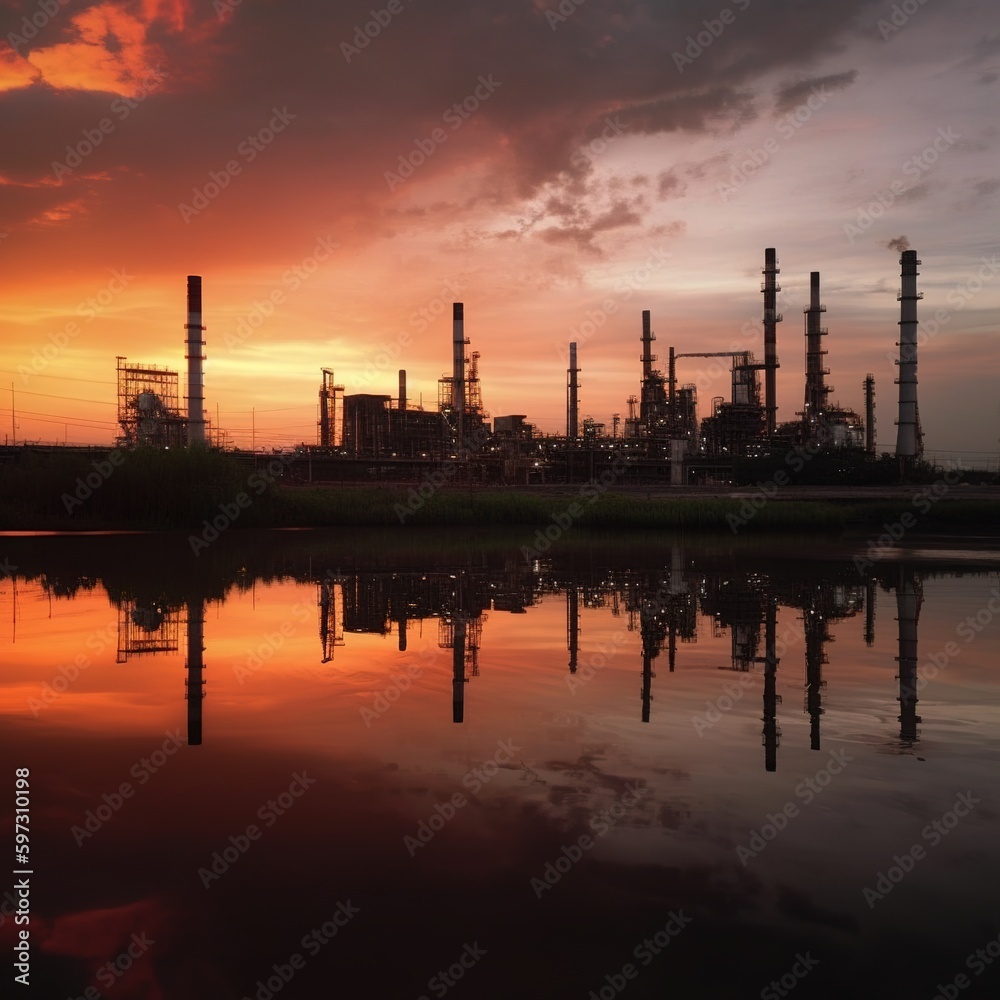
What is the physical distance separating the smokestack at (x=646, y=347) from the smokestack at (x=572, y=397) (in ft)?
19.3

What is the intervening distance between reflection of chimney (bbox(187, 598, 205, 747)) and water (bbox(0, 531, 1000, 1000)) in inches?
2.3

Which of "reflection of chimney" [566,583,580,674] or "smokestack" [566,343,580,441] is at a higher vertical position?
"smokestack" [566,343,580,441]

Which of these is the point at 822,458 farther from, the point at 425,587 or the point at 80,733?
the point at 80,733

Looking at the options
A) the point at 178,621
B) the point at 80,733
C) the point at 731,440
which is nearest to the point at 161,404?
the point at 731,440

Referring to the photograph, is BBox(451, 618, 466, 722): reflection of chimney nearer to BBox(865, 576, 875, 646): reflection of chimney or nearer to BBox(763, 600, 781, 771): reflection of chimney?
BBox(763, 600, 781, 771): reflection of chimney

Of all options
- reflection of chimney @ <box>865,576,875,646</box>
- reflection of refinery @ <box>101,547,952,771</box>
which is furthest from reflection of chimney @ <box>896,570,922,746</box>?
reflection of chimney @ <box>865,576,875,646</box>

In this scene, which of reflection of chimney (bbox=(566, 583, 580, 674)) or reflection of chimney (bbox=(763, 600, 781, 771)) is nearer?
reflection of chimney (bbox=(763, 600, 781, 771))

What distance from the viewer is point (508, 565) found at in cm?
2023

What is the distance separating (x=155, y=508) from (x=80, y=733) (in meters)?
27.2

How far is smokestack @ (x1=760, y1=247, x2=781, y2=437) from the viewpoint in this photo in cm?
6006

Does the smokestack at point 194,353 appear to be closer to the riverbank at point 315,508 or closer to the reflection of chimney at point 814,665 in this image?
the riverbank at point 315,508

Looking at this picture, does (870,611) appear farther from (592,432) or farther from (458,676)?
(592,432)

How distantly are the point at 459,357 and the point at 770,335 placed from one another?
828 inches

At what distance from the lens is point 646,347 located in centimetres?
6744
